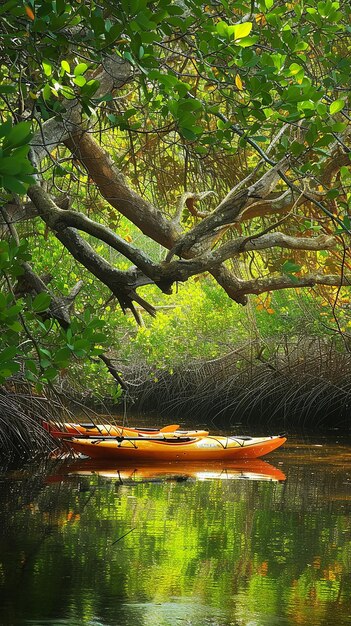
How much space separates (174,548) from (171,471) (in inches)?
175

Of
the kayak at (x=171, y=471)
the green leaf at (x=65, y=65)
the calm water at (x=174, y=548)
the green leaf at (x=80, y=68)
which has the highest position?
the green leaf at (x=65, y=65)

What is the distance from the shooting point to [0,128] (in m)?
2.67

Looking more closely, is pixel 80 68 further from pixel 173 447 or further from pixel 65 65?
pixel 173 447

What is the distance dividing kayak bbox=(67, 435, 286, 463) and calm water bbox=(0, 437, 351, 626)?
905mm

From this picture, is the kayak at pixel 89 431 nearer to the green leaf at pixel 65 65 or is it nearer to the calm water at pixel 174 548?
the calm water at pixel 174 548

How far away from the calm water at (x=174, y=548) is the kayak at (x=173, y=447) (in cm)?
91

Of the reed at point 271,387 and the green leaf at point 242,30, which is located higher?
the reed at point 271,387

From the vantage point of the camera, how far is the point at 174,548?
→ 663 cm

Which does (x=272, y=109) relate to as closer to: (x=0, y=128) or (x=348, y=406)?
(x=0, y=128)

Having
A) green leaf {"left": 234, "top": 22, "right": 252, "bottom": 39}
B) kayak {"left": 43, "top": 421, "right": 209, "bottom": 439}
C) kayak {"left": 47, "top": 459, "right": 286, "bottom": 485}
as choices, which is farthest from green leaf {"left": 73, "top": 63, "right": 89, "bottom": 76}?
kayak {"left": 43, "top": 421, "right": 209, "bottom": 439}

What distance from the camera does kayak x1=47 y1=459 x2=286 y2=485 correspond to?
34.1ft

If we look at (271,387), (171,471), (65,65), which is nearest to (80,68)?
(65,65)

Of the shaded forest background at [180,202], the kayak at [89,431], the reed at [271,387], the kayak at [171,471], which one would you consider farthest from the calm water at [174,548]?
the reed at [271,387]

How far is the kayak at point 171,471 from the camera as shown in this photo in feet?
34.1
